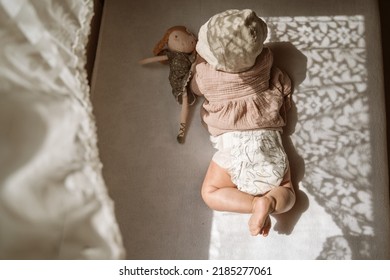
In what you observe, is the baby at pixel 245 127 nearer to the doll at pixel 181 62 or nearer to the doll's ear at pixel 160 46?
the doll at pixel 181 62

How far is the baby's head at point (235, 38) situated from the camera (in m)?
0.97

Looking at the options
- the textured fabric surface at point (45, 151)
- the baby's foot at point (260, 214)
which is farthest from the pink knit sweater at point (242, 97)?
the textured fabric surface at point (45, 151)

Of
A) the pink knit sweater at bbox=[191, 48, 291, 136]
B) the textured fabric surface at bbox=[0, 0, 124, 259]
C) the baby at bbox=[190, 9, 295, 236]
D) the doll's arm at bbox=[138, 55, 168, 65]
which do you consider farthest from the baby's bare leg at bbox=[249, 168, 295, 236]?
the doll's arm at bbox=[138, 55, 168, 65]

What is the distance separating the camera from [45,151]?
2.20 feet

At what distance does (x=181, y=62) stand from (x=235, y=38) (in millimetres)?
322

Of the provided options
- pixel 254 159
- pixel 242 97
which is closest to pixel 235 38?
pixel 242 97

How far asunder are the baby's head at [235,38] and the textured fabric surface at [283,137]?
27cm

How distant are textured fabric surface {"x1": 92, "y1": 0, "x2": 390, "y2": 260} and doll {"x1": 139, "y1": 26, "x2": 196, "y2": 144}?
4 centimetres

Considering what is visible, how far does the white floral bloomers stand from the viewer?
1101 mm

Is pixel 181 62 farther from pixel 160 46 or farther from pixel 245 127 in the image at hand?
pixel 245 127

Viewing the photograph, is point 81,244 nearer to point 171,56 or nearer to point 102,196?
Result: point 102,196

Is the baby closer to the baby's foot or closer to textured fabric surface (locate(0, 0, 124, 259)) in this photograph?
the baby's foot

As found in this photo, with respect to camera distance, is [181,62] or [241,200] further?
[181,62]
